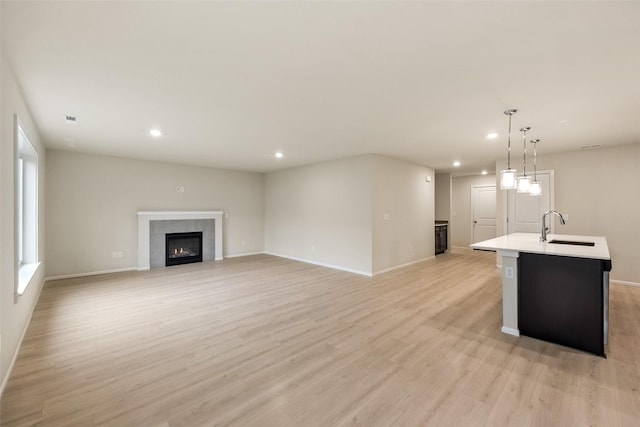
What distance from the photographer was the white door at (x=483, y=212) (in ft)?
28.5

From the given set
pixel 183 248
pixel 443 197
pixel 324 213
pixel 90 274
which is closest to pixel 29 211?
pixel 90 274

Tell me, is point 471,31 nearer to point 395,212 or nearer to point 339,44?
point 339,44

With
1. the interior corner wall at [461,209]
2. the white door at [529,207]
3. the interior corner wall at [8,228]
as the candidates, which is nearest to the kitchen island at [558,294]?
the white door at [529,207]

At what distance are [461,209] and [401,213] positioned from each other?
4268 mm

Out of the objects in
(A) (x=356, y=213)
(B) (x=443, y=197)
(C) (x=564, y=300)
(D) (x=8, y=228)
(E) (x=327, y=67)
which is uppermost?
(E) (x=327, y=67)

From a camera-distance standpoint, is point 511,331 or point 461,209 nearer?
point 511,331

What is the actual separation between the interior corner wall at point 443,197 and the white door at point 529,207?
2967mm

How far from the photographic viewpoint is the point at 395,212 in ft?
20.2

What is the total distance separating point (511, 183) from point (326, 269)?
3.88 meters

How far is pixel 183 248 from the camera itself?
6871mm

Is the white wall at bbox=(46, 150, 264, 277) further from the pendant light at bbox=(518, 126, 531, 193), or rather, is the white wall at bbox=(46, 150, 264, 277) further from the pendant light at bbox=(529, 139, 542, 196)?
the pendant light at bbox=(529, 139, 542, 196)

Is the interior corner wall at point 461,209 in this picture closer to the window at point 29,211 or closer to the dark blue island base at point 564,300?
the dark blue island base at point 564,300

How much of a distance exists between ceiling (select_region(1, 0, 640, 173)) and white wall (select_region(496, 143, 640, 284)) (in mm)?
858

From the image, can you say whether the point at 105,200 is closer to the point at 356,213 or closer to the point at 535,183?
the point at 356,213
